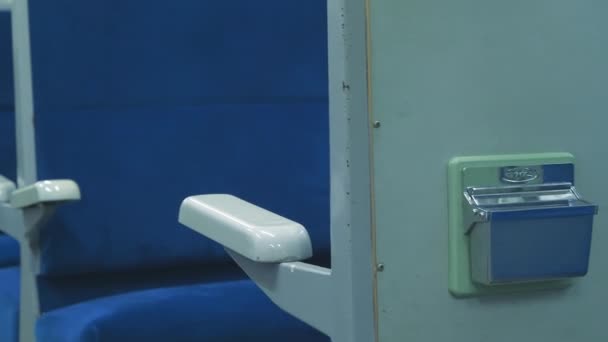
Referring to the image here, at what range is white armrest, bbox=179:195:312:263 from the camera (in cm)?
116

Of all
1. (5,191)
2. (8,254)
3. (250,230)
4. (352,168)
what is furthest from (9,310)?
(352,168)

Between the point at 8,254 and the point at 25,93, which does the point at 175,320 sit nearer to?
the point at 25,93

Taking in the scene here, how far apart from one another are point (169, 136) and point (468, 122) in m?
1.13

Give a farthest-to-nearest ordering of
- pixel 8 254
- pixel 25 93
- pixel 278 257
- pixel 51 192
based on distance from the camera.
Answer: pixel 8 254 → pixel 25 93 → pixel 51 192 → pixel 278 257

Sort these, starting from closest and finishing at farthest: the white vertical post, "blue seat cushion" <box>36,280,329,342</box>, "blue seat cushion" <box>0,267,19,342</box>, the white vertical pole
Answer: the white vertical post → "blue seat cushion" <box>36,280,329,342</box> → the white vertical pole → "blue seat cushion" <box>0,267,19,342</box>

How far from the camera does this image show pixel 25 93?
6.54ft

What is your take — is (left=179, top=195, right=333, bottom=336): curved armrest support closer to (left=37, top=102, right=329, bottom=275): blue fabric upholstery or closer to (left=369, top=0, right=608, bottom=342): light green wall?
(left=369, top=0, right=608, bottom=342): light green wall

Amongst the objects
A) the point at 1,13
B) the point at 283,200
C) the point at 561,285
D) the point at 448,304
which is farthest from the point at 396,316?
the point at 1,13

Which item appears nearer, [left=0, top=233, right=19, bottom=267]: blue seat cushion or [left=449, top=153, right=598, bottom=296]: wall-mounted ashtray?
[left=449, top=153, right=598, bottom=296]: wall-mounted ashtray

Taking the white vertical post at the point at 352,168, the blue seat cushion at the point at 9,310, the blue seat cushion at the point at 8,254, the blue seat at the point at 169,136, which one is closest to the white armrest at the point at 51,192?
the blue seat at the point at 169,136

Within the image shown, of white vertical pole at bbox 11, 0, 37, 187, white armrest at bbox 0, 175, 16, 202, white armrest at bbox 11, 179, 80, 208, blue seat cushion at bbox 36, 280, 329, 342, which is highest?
white vertical pole at bbox 11, 0, 37, 187

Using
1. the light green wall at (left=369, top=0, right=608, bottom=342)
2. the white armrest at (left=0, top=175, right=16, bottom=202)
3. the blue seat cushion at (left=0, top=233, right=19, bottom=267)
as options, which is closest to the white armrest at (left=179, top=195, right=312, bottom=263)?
the light green wall at (left=369, top=0, right=608, bottom=342)

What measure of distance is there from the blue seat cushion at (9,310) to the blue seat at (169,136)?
2 cm

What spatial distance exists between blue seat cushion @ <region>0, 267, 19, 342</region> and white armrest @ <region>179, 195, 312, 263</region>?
37.3 inches
